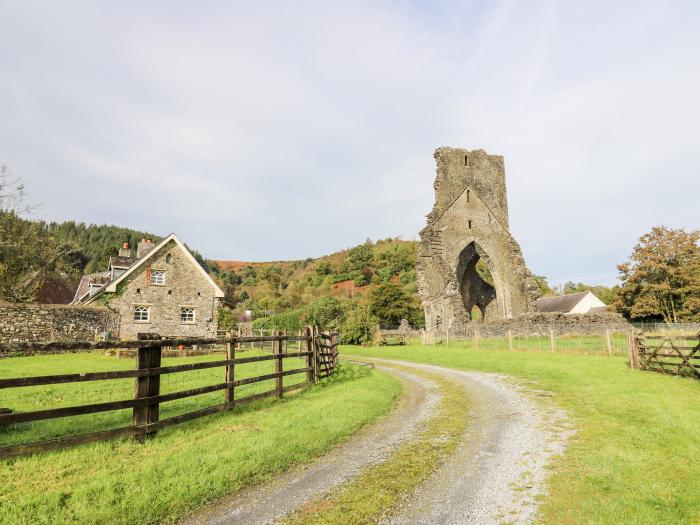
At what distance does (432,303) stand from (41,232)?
127ft

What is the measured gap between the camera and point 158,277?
32.0 metres

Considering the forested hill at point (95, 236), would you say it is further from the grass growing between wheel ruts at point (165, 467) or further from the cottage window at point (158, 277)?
the grass growing between wheel ruts at point (165, 467)

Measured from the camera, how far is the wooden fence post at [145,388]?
6.55 m

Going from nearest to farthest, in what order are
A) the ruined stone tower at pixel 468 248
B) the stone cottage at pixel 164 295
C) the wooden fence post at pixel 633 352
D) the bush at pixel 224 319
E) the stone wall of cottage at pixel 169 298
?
the wooden fence post at pixel 633 352
the stone cottage at pixel 164 295
the stone wall of cottage at pixel 169 298
the ruined stone tower at pixel 468 248
the bush at pixel 224 319

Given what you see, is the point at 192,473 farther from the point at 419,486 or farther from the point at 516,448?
the point at 516,448

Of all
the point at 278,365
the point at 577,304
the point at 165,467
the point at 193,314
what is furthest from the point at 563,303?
the point at 165,467

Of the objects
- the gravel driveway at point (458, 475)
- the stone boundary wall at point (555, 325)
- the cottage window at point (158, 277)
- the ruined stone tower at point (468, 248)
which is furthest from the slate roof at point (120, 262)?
the gravel driveway at point (458, 475)

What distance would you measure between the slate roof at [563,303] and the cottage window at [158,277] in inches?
1966

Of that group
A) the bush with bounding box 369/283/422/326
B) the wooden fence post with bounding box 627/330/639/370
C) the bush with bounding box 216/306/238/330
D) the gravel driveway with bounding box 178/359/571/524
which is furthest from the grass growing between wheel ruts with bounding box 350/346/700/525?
the bush with bounding box 369/283/422/326

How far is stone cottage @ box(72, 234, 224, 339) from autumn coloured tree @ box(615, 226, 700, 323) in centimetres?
4066

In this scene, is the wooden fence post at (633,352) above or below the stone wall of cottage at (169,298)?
below

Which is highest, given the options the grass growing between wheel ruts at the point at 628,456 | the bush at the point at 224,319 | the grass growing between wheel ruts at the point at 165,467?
the bush at the point at 224,319

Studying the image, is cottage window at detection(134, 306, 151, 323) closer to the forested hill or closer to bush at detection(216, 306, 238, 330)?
bush at detection(216, 306, 238, 330)

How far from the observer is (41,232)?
37.3 m
